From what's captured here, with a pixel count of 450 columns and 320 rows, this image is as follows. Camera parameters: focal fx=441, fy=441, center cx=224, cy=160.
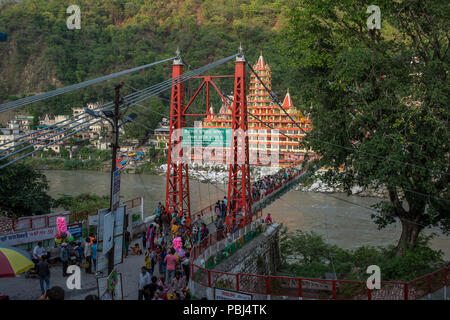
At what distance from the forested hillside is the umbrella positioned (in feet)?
201

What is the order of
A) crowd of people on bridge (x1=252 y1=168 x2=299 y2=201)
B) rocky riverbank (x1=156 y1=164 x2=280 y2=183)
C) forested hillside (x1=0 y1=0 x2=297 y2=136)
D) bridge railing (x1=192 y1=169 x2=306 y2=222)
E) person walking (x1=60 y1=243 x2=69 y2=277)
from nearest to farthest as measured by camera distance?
person walking (x1=60 y1=243 x2=69 y2=277), bridge railing (x1=192 y1=169 x2=306 y2=222), crowd of people on bridge (x1=252 y1=168 x2=299 y2=201), rocky riverbank (x1=156 y1=164 x2=280 y2=183), forested hillside (x1=0 y1=0 x2=297 y2=136)

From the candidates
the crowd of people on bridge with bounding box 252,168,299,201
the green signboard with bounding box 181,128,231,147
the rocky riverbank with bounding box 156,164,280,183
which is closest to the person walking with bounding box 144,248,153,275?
the crowd of people on bridge with bounding box 252,168,299,201

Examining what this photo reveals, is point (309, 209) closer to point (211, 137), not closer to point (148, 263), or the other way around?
point (211, 137)

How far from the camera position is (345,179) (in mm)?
11430

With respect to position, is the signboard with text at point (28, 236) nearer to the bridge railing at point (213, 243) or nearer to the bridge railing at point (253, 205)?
the bridge railing at point (213, 243)

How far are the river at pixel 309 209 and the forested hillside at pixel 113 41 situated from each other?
3108cm

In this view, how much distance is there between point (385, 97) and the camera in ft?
33.8

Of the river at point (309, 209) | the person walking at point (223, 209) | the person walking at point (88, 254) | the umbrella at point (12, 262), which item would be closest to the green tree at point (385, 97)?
the person walking at point (223, 209)

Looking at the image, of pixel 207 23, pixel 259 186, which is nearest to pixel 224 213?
pixel 259 186

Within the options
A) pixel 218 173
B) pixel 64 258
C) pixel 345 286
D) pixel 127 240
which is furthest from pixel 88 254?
pixel 218 173

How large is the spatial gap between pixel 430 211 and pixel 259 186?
24.8 ft

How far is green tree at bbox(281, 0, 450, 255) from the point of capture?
9656 mm

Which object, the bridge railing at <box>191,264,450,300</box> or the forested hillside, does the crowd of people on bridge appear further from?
the forested hillside

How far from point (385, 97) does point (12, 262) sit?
8.48m
